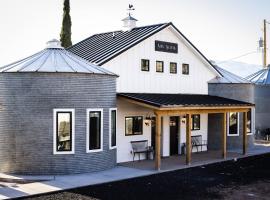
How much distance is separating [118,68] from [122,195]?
7.92 metres

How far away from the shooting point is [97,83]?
685 inches

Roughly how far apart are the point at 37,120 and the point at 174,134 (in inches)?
353

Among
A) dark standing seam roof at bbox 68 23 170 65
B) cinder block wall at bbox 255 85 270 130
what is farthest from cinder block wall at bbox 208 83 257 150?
cinder block wall at bbox 255 85 270 130

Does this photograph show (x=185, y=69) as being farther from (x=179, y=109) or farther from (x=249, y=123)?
(x=249, y=123)

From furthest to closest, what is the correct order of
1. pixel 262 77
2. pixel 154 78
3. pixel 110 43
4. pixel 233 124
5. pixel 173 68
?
1. pixel 262 77
2. pixel 233 124
3. pixel 173 68
4. pixel 110 43
5. pixel 154 78

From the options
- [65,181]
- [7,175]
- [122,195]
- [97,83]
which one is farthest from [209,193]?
[7,175]

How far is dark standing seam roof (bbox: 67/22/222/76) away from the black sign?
0.69 meters

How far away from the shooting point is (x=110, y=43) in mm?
22297

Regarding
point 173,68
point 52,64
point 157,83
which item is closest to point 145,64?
point 157,83

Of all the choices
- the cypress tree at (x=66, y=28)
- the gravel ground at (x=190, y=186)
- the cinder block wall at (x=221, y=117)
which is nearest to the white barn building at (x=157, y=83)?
the cinder block wall at (x=221, y=117)

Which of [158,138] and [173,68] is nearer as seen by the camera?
[158,138]

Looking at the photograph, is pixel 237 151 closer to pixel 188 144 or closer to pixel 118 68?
pixel 188 144

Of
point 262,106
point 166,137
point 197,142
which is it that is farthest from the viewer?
point 262,106

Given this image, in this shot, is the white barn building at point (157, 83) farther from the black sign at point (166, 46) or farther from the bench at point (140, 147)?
the bench at point (140, 147)
